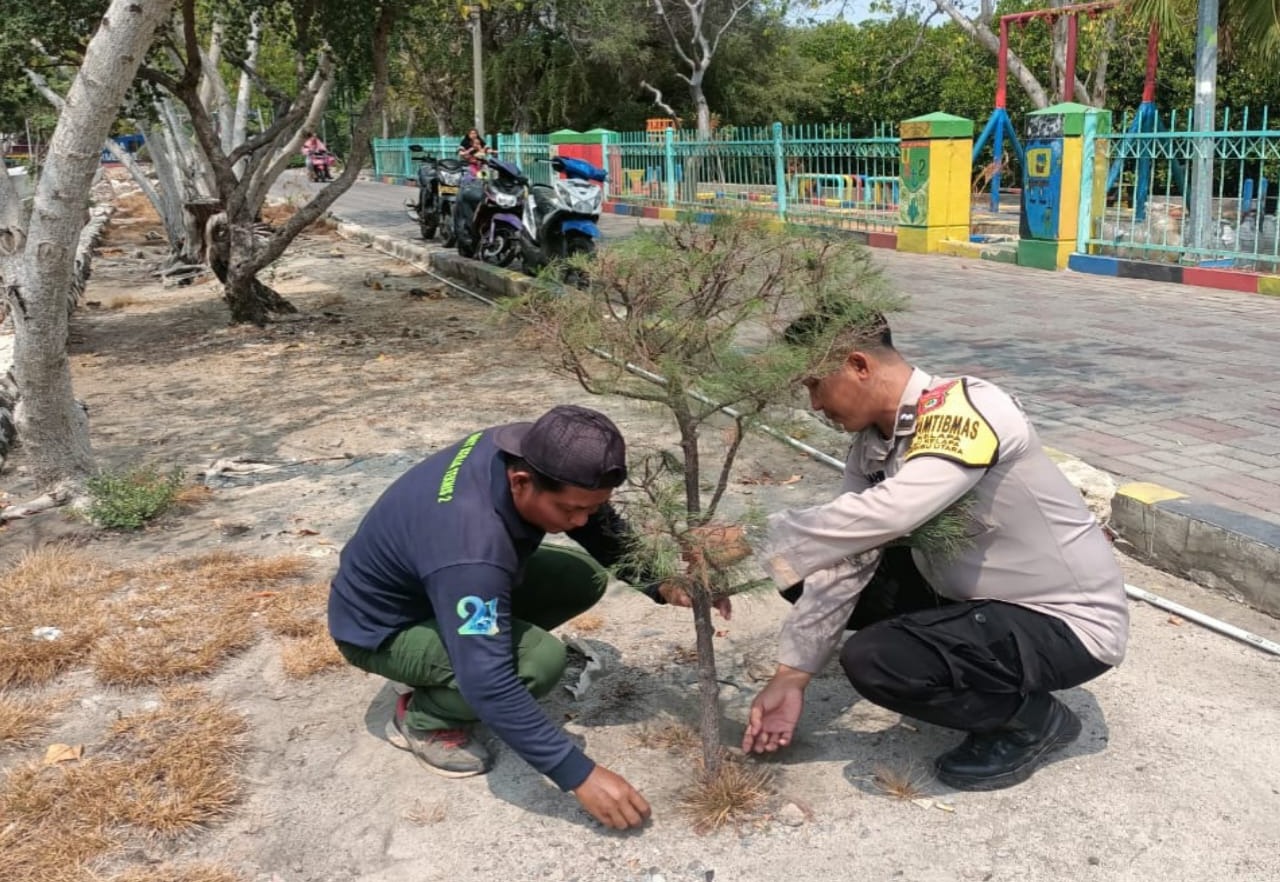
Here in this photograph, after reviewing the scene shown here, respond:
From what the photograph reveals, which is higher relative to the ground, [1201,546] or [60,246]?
[60,246]

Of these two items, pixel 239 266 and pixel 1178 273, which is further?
pixel 1178 273

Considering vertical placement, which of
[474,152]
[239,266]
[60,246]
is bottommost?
[239,266]

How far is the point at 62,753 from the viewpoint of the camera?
270 centimetres

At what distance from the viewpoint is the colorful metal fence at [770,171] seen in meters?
13.1

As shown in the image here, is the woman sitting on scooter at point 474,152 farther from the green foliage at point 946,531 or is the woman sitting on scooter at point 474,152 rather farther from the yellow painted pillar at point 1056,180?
the green foliage at point 946,531

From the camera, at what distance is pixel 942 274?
34.7 feet

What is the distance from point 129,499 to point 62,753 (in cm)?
180

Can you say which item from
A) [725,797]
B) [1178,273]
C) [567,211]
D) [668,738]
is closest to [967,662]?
[725,797]

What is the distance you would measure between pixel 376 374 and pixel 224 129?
661cm

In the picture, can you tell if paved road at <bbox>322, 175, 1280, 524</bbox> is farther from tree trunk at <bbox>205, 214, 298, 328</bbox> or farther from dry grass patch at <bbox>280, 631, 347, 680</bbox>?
tree trunk at <bbox>205, 214, 298, 328</bbox>

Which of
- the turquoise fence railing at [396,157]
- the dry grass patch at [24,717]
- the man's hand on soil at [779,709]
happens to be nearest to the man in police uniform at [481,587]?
the man's hand on soil at [779,709]

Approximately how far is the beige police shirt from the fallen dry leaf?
171 cm

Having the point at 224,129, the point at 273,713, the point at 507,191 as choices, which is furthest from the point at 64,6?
the point at 273,713

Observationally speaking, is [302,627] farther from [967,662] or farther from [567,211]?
[567,211]
